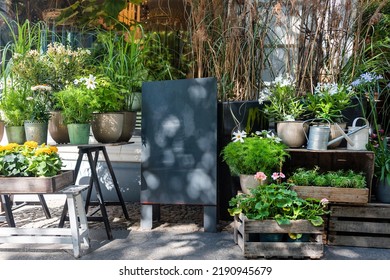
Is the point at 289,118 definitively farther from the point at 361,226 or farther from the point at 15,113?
the point at 15,113

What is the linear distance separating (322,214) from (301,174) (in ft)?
1.45

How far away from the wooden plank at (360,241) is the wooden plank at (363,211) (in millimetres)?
174

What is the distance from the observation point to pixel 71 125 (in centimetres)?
351

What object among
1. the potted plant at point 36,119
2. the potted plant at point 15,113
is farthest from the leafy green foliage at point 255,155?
the potted plant at point 15,113

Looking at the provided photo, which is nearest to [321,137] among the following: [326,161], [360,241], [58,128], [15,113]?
[326,161]

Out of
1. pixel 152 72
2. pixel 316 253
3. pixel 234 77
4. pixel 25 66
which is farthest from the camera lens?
pixel 152 72

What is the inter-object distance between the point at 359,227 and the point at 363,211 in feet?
0.44

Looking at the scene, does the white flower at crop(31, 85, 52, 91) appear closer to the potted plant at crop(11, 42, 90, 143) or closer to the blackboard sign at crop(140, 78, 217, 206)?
the potted plant at crop(11, 42, 90, 143)

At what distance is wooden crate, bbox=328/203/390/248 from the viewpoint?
3342mm

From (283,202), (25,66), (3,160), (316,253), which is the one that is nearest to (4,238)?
(3,160)

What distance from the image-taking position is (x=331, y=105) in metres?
3.55

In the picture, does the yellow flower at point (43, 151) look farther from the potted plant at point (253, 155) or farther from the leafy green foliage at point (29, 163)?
the potted plant at point (253, 155)

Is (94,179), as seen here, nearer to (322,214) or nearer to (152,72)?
(152,72)

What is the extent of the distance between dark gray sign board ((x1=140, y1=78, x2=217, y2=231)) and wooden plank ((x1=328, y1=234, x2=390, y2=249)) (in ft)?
3.45
